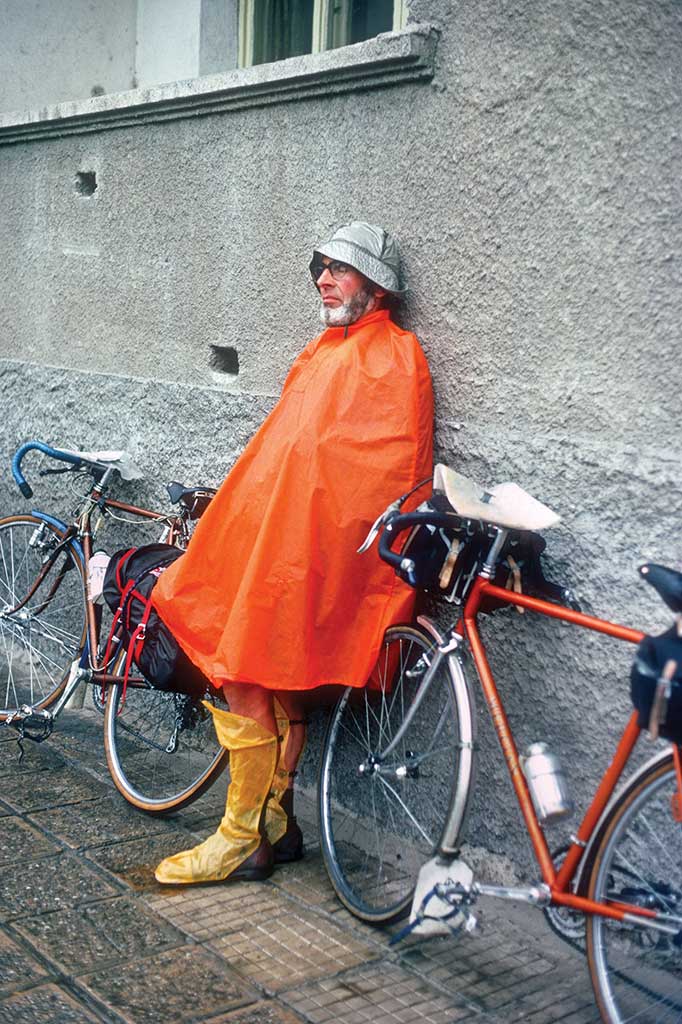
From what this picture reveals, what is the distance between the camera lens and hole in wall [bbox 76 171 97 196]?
17.8 feet

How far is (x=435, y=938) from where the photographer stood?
333 cm

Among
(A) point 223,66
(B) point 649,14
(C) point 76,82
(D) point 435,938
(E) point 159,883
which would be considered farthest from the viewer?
(C) point 76,82

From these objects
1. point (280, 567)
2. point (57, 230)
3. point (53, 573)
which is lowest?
point (53, 573)

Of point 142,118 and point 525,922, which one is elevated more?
point 142,118

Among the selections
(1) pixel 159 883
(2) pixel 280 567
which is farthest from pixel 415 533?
(1) pixel 159 883

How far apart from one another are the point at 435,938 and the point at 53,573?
250cm

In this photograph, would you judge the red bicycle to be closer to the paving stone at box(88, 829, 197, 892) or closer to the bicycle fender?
the bicycle fender

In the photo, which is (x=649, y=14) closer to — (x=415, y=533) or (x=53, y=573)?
(x=415, y=533)

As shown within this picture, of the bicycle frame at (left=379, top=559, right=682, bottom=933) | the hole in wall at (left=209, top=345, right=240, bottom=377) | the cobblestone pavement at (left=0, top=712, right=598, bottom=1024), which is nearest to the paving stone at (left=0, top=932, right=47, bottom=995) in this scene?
the cobblestone pavement at (left=0, top=712, right=598, bottom=1024)

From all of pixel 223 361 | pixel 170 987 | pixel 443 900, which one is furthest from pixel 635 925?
pixel 223 361

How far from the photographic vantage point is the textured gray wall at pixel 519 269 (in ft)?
10.2

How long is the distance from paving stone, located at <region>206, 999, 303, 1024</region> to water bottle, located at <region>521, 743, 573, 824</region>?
0.79 metres

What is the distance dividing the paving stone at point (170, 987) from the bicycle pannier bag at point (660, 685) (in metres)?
1.30

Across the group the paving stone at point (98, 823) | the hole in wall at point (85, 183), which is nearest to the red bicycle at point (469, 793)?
the paving stone at point (98, 823)
